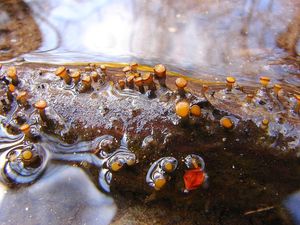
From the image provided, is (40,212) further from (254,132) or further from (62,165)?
(254,132)

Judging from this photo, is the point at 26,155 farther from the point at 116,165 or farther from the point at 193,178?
the point at 193,178

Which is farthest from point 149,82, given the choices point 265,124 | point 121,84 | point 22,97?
point 22,97

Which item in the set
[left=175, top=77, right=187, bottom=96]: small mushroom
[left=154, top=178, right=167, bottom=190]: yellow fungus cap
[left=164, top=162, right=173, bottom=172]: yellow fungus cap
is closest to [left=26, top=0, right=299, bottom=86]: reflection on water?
[left=175, top=77, right=187, bottom=96]: small mushroom

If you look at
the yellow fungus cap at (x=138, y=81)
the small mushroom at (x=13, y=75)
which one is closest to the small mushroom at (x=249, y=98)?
the yellow fungus cap at (x=138, y=81)

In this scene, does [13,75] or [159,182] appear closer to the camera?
[159,182]

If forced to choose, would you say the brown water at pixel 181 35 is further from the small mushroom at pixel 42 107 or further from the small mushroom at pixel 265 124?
the small mushroom at pixel 42 107

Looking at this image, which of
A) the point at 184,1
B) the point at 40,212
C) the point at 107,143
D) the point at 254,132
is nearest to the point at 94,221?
the point at 40,212
